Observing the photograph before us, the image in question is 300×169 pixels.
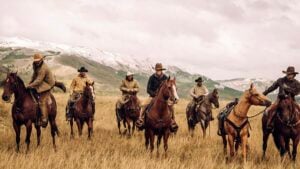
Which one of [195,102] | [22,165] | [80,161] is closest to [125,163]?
[80,161]

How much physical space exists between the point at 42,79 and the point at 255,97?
608 cm

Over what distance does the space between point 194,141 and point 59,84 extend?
5.17m

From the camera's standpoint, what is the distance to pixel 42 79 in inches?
455

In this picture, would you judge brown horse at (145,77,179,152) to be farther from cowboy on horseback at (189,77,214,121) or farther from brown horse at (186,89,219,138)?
cowboy on horseback at (189,77,214,121)

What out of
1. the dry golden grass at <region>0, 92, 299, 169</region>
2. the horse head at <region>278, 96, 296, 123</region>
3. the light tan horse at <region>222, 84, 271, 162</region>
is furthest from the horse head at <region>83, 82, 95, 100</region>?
the horse head at <region>278, 96, 296, 123</region>

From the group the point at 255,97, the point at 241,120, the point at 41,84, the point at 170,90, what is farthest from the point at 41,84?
the point at 255,97

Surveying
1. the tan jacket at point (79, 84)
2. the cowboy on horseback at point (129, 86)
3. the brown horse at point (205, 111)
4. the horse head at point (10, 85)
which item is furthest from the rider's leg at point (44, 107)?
the brown horse at point (205, 111)

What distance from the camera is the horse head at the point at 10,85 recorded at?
33.7 feet

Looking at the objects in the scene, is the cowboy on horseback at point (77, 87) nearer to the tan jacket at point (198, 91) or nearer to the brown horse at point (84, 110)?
the brown horse at point (84, 110)

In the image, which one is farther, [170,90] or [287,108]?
[170,90]

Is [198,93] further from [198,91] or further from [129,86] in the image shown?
[129,86]

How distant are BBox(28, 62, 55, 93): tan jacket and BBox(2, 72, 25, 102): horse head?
0.57 m

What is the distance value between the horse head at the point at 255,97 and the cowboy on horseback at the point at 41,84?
578cm

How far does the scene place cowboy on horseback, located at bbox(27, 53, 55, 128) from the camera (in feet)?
37.6
